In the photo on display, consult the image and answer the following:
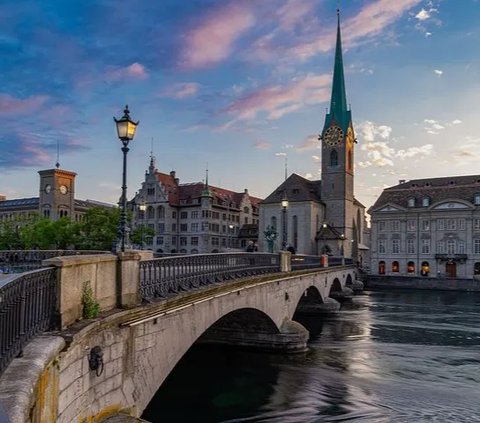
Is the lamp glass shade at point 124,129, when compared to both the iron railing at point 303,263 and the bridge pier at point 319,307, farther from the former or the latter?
the bridge pier at point 319,307

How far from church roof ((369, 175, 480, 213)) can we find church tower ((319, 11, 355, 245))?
672 cm

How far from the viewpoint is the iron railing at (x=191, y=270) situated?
12258 millimetres

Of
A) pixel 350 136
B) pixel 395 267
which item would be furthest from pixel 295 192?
pixel 395 267

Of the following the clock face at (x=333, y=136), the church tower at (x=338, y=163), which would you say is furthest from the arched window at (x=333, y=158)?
the clock face at (x=333, y=136)

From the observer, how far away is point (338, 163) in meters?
92.1

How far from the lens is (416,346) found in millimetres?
28938

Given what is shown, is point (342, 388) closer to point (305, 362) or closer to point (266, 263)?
point (305, 362)

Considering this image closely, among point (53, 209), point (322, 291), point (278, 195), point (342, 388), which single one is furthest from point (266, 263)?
point (53, 209)

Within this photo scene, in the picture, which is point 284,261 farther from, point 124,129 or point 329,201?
point 329,201

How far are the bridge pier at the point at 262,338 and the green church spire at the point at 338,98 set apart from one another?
7188 centimetres

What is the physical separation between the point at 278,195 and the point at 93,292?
8112cm

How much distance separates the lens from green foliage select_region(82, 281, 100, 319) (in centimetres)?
873

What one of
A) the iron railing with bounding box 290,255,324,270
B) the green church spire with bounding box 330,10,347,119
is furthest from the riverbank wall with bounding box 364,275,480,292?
the green church spire with bounding box 330,10,347,119

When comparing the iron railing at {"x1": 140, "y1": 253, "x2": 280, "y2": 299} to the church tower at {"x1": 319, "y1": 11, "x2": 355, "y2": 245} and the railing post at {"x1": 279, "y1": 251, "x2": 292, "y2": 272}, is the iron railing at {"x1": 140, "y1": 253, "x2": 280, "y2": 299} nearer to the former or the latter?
the railing post at {"x1": 279, "y1": 251, "x2": 292, "y2": 272}
